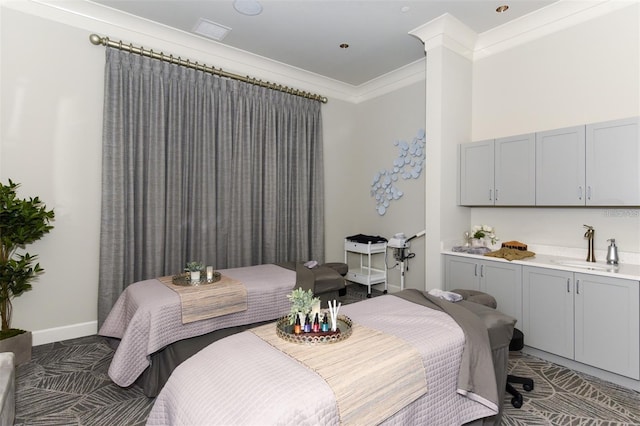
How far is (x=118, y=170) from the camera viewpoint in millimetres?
3195

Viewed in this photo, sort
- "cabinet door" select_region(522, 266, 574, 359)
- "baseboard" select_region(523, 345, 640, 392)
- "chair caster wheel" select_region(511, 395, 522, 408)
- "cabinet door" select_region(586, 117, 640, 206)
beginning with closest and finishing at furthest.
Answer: "chair caster wheel" select_region(511, 395, 522, 408)
"baseboard" select_region(523, 345, 640, 392)
"cabinet door" select_region(586, 117, 640, 206)
"cabinet door" select_region(522, 266, 574, 359)

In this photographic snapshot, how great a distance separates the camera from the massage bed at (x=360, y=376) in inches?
44.7

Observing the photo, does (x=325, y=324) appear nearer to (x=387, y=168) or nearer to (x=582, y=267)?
(x=582, y=267)

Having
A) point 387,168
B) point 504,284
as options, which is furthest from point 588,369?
point 387,168

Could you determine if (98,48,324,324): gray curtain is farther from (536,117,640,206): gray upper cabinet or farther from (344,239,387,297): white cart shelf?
(536,117,640,206): gray upper cabinet

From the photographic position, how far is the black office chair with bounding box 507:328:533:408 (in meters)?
2.17

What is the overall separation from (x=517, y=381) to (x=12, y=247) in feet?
13.1

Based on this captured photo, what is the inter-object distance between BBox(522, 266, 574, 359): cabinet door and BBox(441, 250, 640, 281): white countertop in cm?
5

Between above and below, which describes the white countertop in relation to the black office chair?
above

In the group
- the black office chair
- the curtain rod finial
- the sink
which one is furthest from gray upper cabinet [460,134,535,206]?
the curtain rod finial

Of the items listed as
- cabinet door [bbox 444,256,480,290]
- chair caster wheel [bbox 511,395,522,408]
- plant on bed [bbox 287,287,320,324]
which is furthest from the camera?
cabinet door [bbox 444,256,480,290]

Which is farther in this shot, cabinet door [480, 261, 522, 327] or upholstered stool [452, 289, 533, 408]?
cabinet door [480, 261, 522, 327]

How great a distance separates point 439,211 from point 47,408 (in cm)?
347

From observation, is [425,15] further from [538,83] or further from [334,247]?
[334,247]
